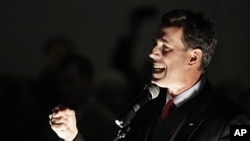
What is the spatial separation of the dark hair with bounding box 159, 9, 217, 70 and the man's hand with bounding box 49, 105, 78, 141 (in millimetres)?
515

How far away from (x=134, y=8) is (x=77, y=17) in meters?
0.41

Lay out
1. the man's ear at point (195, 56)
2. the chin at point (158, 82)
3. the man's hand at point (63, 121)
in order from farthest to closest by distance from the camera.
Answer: the man's ear at point (195, 56) < the chin at point (158, 82) < the man's hand at point (63, 121)

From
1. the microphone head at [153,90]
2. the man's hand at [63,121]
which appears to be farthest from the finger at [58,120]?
the microphone head at [153,90]

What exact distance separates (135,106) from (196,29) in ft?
1.27

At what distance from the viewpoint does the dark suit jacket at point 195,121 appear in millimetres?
2111

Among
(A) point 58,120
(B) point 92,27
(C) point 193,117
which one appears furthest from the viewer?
(B) point 92,27

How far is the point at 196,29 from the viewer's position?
2.28 m

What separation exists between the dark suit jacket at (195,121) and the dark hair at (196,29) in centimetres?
14

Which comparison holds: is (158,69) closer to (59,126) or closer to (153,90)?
(153,90)

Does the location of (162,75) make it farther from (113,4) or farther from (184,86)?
(113,4)

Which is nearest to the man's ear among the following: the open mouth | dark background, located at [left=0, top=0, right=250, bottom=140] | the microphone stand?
the open mouth

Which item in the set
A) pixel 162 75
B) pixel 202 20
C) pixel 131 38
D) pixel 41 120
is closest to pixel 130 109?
pixel 162 75

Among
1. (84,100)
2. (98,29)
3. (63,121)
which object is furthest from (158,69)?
(98,29)

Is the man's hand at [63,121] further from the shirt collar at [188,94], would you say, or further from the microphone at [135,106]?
the shirt collar at [188,94]
